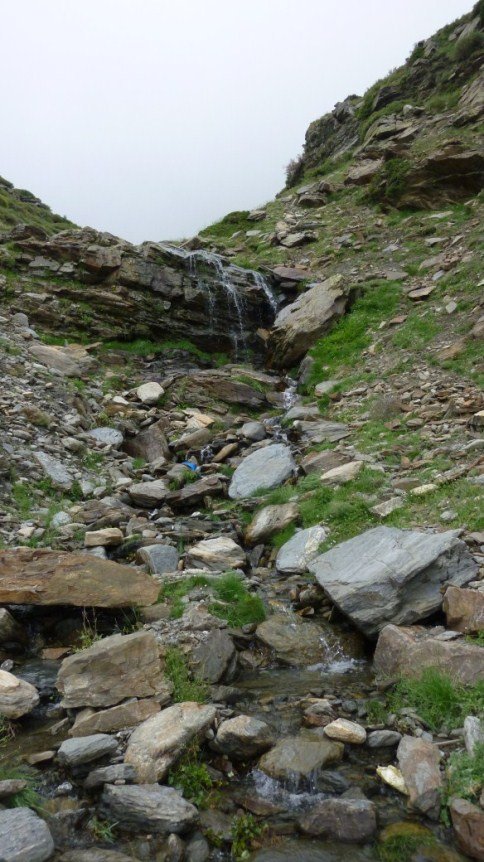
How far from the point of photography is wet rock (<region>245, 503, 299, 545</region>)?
29.6 feet

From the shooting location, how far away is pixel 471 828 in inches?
145

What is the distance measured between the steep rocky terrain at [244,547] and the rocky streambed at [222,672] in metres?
0.02

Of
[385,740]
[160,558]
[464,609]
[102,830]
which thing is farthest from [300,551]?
[102,830]

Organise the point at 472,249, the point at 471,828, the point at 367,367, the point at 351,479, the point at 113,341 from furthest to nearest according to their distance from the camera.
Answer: the point at 113,341 → the point at 472,249 → the point at 367,367 → the point at 351,479 → the point at 471,828

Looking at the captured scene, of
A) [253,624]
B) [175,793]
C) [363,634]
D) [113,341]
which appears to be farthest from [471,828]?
[113,341]

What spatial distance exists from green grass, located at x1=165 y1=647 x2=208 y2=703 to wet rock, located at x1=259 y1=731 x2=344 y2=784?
99cm

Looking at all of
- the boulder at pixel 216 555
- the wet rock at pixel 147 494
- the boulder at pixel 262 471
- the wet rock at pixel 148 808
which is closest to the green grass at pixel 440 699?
the wet rock at pixel 148 808

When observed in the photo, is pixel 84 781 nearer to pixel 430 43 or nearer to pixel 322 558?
pixel 322 558

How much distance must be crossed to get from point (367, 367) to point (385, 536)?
26.5 feet

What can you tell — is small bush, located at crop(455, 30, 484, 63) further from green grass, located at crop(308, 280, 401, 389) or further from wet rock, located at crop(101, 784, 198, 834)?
wet rock, located at crop(101, 784, 198, 834)

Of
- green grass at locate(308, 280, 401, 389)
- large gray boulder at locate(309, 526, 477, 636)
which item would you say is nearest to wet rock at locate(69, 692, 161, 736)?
large gray boulder at locate(309, 526, 477, 636)

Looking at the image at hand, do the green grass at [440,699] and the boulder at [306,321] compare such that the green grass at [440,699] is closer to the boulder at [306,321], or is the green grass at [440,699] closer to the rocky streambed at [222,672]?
the rocky streambed at [222,672]

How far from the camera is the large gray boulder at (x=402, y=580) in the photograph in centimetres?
607

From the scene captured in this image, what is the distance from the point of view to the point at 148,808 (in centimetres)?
406
